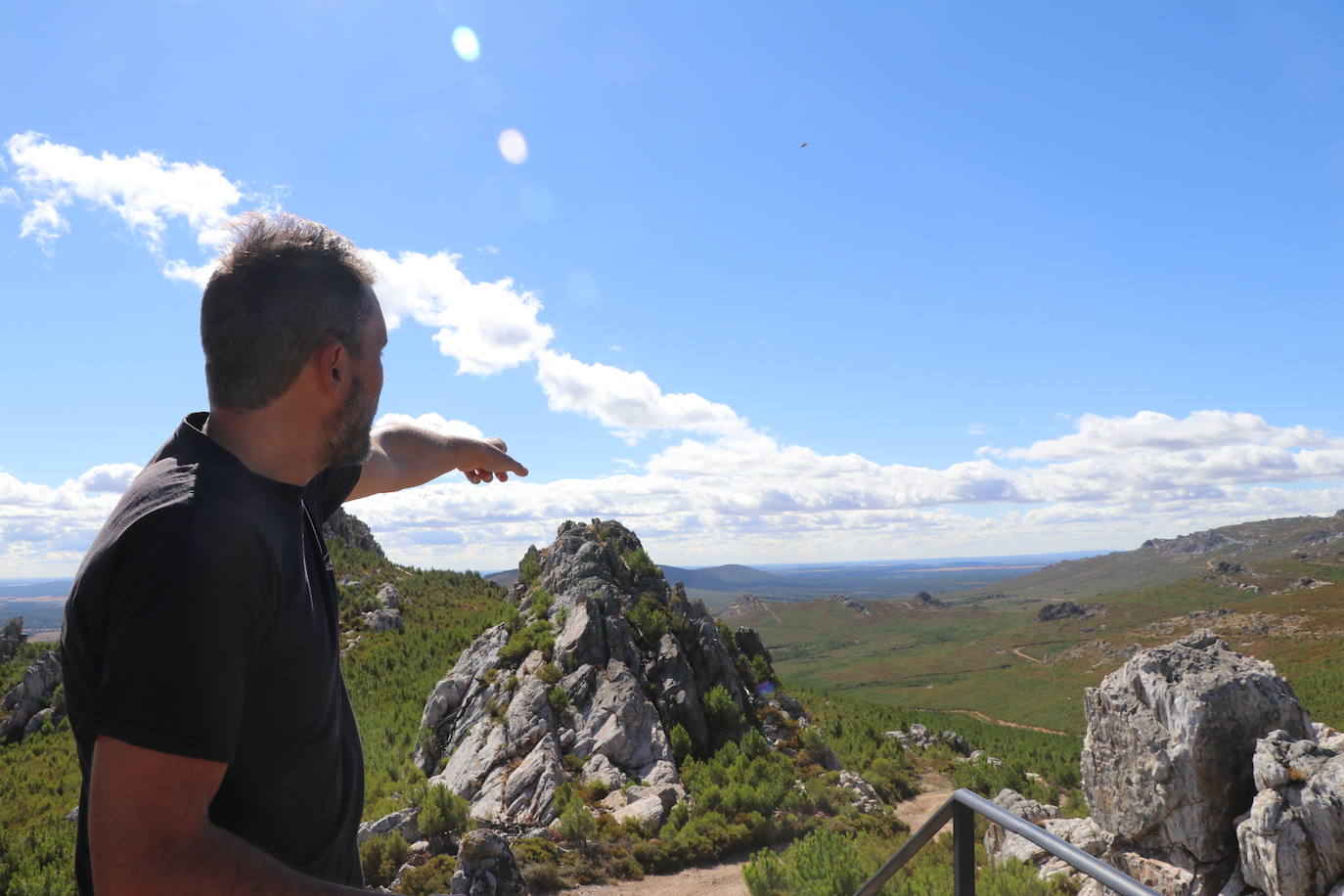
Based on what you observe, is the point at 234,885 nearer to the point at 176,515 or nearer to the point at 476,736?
the point at 176,515

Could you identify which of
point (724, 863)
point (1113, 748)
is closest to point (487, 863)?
point (724, 863)

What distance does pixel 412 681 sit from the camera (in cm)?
2492

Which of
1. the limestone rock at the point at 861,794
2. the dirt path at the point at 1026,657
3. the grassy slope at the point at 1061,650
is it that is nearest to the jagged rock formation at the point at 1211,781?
the limestone rock at the point at 861,794

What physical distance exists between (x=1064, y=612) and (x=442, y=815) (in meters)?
169

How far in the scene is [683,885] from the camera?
1183 centimetres

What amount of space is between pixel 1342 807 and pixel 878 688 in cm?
9925

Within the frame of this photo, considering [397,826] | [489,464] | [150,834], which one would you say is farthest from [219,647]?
[397,826]

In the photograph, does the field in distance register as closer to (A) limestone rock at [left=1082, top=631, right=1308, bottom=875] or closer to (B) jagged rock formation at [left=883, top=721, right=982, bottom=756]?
(B) jagged rock formation at [left=883, top=721, right=982, bottom=756]

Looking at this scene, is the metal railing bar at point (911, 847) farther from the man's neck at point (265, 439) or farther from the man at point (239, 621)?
the man's neck at point (265, 439)

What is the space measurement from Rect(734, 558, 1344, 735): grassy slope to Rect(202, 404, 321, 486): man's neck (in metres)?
60.3

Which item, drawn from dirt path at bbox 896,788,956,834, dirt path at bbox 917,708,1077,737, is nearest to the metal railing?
dirt path at bbox 896,788,956,834

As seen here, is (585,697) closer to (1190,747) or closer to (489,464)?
(1190,747)

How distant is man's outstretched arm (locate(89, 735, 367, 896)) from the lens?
124cm

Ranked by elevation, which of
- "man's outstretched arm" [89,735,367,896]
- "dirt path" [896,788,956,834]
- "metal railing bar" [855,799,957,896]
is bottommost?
"dirt path" [896,788,956,834]
